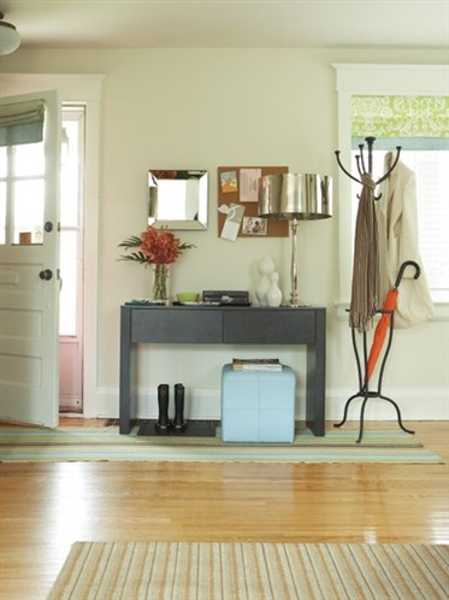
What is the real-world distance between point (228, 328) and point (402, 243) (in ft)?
4.02

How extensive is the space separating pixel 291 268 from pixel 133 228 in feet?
3.54

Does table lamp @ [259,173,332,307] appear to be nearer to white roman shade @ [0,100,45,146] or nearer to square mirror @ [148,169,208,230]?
square mirror @ [148,169,208,230]

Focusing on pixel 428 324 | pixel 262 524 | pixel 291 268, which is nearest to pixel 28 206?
pixel 291 268

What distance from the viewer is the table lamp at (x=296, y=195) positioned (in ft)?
11.4

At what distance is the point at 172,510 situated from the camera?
2324 mm

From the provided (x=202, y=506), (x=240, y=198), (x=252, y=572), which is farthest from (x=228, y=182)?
(x=252, y=572)

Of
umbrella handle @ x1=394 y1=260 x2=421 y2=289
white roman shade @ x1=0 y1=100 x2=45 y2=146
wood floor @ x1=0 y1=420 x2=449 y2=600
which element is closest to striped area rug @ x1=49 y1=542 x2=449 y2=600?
wood floor @ x1=0 y1=420 x2=449 y2=600

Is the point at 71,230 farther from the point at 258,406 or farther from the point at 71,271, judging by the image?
the point at 258,406

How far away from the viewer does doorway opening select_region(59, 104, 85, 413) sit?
406 centimetres

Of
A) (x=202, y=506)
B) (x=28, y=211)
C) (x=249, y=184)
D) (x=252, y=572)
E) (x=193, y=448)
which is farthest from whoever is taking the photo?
(x=249, y=184)

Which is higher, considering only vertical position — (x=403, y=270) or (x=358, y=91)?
(x=358, y=91)

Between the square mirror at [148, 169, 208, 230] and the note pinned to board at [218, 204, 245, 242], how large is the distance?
13 centimetres

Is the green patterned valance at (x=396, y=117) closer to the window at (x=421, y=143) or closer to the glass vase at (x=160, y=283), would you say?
the window at (x=421, y=143)

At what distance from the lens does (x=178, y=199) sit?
12.7ft
